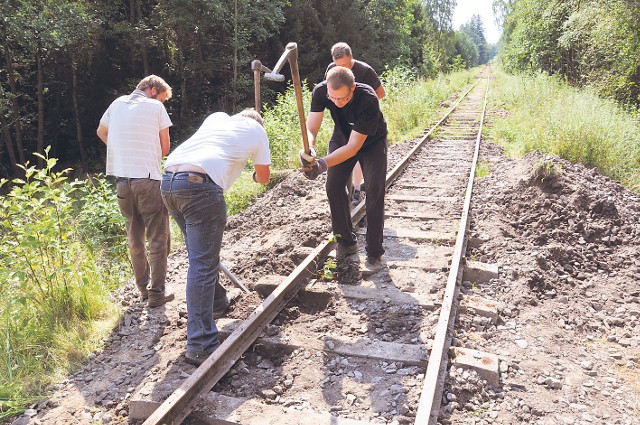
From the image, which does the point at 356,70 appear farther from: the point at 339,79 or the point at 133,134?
the point at 133,134

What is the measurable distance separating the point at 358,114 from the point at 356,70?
1.87 meters

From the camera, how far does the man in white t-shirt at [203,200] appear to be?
11.0 ft

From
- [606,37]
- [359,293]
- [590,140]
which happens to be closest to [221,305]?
[359,293]

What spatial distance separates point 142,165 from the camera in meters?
4.30

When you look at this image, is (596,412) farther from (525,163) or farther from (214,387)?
(525,163)

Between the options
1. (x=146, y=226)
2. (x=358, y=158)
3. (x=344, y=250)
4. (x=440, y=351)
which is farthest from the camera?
(x=344, y=250)

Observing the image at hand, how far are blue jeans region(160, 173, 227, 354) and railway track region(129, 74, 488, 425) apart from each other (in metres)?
0.22

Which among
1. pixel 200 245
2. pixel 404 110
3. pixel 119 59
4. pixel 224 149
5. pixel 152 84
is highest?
pixel 119 59

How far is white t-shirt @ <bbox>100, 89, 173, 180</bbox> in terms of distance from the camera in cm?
424

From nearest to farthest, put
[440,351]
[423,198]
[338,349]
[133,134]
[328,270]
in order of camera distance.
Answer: [440,351]
[338,349]
[133,134]
[328,270]
[423,198]

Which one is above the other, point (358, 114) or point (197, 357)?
point (358, 114)

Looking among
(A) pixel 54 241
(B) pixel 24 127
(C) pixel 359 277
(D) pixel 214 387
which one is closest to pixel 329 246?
(C) pixel 359 277

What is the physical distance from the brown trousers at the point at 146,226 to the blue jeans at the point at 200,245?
3.20ft

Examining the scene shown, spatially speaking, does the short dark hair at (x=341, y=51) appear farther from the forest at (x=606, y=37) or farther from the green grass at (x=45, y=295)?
the forest at (x=606, y=37)
